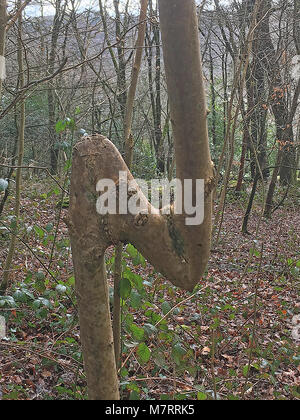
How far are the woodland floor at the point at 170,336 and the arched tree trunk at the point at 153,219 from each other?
2.62 ft

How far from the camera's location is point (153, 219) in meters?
1.38

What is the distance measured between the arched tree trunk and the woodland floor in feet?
2.62

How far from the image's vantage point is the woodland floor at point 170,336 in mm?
2742

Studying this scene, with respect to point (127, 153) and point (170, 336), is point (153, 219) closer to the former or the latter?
point (127, 153)

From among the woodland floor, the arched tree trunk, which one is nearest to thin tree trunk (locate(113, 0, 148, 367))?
the woodland floor

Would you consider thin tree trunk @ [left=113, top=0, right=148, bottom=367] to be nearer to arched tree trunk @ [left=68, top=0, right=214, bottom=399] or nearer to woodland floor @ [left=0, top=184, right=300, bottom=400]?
woodland floor @ [left=0, top=184, right=300, bottom=400]

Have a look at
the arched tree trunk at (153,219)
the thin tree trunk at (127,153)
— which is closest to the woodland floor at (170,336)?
the thin tree trunk at (127,153)

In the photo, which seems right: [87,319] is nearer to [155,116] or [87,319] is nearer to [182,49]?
[182,49]

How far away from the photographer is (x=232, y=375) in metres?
3.30

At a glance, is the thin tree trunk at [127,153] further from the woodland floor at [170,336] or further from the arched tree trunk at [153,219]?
the arched tree trunk at [153,219]

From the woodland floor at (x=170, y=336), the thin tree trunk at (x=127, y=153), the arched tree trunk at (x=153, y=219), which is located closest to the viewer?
the arched tree trunk at (x=153, y=219)

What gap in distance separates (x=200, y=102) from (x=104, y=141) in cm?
53

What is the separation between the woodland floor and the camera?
2742 millimetres
